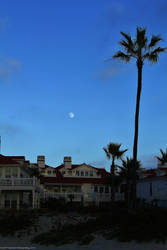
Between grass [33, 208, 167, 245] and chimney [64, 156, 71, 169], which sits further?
chimney [64, 156, 71, 169]

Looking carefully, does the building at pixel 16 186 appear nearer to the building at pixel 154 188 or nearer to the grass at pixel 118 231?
the grass at pixel 118 231

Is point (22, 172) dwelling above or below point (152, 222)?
above

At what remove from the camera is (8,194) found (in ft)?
135

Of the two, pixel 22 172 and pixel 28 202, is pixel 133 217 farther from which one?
pixel 22 172

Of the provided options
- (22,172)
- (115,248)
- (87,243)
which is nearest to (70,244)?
(87,243)

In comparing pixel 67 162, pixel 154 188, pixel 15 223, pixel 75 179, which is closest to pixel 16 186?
pixel 15 223

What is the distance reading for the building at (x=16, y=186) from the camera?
125 feet

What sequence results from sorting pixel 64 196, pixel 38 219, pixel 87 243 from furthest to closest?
pixel 64 196
pixel 38 219
pixel 87 243

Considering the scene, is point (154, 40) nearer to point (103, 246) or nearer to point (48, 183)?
point (103, 246)

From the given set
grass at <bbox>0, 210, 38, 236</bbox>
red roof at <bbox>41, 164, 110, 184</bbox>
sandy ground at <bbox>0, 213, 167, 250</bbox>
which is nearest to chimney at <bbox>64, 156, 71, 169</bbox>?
red roof at <bbox>41, 164, 110, 184</bbox>

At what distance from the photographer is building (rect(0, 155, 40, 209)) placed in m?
38.0

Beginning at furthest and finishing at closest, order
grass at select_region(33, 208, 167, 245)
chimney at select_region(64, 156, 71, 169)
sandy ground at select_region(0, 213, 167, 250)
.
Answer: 1. chimney at select_region(64, 156, 71, 169)
2. grass at select_region(33, 208, 167, 245)
3. sandy ground at select_region(0, 213, 167, 250)

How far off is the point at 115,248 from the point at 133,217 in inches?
127

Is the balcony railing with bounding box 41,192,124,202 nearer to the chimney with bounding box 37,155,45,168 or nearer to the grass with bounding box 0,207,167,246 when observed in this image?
the chimney with bounding box 37,155,45,168
